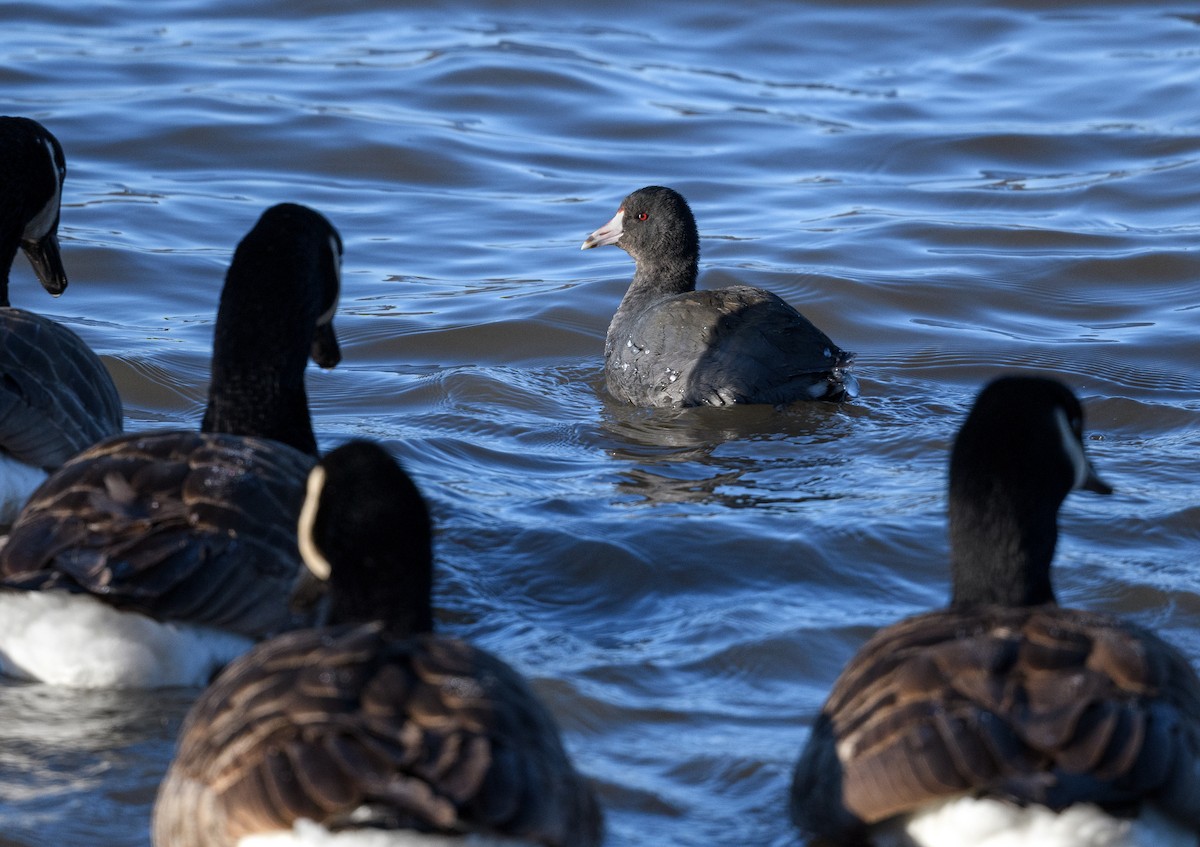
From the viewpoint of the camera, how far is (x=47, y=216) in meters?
Answer: 9.67

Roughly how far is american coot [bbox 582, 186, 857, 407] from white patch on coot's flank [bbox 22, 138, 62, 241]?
140 inches

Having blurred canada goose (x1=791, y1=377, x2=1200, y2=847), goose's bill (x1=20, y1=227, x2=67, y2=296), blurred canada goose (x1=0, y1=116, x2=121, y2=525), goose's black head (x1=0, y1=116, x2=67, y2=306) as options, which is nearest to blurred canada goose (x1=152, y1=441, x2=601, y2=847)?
blurred canada goose (x1=791, y1=377, x2=1200, y2=847)

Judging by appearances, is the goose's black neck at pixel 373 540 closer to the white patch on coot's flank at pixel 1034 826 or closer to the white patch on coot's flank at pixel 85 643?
the white patch on coot's flank at pixel 85 643

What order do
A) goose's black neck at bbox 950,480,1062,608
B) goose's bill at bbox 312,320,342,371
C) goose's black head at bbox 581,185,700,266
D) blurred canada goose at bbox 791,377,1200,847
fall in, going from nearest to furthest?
blurred canada goose at bbox 791,377,1200,847 < goose's black neck at bbox 950,480,1062,608 < goose's bill at bbox 312,320,342,371 < goose's black head at bbox 581,185,700,266

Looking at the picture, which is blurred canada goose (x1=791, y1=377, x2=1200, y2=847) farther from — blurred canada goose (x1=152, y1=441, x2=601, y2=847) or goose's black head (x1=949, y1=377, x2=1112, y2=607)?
blurred canada goose (x1=152, y1=441, x2=601, y2=847)

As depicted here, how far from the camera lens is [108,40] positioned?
63.2 ft

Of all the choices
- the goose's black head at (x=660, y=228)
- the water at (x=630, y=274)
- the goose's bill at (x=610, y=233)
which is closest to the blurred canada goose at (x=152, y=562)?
the water at (x=630, y=274)

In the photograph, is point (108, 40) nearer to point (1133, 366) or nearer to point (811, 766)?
point (1133, 366)

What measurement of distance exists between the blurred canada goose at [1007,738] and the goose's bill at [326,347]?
12.6 ft

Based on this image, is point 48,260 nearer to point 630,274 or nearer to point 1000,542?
point 630,274

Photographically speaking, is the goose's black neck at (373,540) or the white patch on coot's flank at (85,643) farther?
the white patch on coot's flank at (85,643)

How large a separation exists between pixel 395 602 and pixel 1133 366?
7.46m

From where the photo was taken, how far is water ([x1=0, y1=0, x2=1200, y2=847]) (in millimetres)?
6344

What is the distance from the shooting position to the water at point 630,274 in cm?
634
